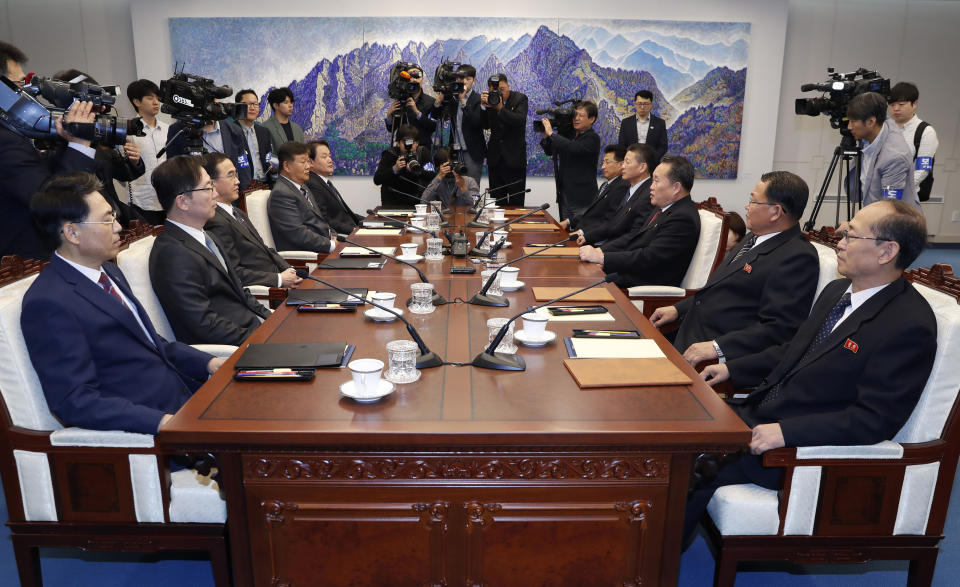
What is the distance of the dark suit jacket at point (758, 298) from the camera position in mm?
2354

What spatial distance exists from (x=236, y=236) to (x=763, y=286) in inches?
96.1

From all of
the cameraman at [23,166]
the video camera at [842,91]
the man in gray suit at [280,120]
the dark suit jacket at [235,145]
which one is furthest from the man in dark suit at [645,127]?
the cameraman at [23,166]

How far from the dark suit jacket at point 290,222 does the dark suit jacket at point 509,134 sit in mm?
2335

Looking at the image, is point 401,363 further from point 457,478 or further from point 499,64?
point 499,64

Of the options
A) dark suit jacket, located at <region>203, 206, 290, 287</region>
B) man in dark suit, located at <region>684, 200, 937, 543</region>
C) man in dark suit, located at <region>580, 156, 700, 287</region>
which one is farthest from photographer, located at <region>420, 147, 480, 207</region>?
man in dark suit, located at <region>684, 200, 937, 543</region>

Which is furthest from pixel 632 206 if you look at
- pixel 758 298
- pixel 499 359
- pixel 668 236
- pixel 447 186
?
pixel 499 359

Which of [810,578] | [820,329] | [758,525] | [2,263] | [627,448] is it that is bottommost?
[810,578]

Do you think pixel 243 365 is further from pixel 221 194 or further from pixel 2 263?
pixel 221 194

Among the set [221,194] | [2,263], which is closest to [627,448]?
[2,263]

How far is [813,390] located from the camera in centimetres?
184

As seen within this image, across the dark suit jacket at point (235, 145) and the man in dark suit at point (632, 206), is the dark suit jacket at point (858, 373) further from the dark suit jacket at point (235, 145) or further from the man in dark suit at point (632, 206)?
the dark suit jacket at point (235, 145)

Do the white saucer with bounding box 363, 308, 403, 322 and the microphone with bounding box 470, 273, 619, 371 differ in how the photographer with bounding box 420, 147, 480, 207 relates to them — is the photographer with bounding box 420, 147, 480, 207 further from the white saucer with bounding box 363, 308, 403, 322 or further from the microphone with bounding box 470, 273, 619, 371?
the microphone with bounding box 470, 273, 619, 371

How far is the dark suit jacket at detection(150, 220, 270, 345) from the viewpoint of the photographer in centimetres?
239

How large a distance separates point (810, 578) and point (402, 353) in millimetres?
1571
